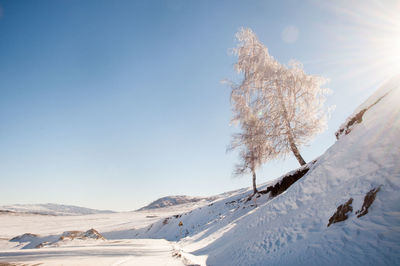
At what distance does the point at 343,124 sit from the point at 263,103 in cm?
464

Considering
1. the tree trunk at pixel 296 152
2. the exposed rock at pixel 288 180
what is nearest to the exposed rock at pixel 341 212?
the exposed rock at pixel 288 180

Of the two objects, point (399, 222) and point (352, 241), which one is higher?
point (399, 222)

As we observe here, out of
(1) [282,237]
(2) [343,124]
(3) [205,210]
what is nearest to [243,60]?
(2) [343,124]

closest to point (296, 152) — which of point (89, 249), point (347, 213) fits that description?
point (347, 213)

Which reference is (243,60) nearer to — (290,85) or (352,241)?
(290,85)

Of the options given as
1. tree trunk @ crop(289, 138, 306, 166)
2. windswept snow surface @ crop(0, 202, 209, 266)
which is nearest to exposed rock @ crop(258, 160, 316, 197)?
tree trunk @ crop(289, 138, 306, 166)

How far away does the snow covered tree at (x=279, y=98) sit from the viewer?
10953mm

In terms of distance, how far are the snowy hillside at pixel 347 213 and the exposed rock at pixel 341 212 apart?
6 centimetres

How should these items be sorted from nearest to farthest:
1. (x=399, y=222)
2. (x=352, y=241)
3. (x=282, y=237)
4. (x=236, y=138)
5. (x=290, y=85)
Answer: (x=399, y=222), (x=352, y=241), (x=282, y=237), (x=290, y=85), (x=236, y=138)

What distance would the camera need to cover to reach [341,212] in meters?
3.76

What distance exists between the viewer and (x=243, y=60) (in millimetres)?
11945

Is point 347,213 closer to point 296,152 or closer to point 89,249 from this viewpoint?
point 89,249

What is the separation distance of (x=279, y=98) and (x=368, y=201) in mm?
8674

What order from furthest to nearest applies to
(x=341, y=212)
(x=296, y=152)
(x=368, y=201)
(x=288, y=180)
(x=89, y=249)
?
(x=296, y=152)
(x=288, y=180)
(x=89, y=249)
(x=341, y=212)
(x=368, y=201)
